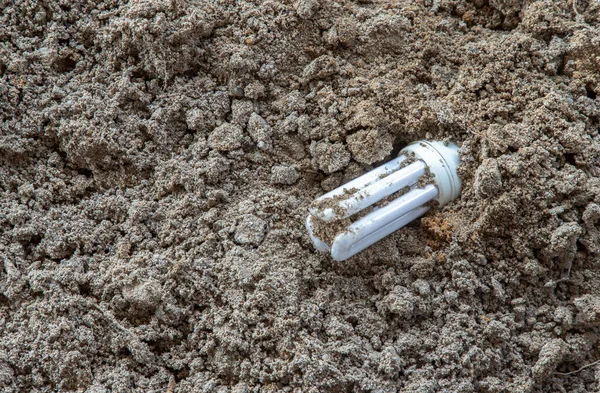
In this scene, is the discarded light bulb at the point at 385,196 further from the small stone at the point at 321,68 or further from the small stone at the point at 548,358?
the small stone at the point at 548,358

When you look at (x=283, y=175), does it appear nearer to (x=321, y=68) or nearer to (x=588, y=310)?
(x=321, y=68)

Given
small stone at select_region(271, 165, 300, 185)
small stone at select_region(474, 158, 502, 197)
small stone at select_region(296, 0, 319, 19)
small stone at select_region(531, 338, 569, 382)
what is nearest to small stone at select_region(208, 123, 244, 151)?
small stone at select_region(271, 165, 300, 185)

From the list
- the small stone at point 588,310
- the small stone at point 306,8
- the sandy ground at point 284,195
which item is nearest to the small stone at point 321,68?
the sandy ground at point 284,195

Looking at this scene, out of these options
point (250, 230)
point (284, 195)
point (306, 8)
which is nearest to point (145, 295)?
point (250, 230)

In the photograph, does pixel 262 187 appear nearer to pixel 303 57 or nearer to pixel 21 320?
pixel 303 57

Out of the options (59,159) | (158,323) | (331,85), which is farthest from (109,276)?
(331,85)

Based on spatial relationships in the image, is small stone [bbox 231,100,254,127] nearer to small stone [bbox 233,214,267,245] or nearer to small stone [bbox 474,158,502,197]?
small stone [bbox 233,214,267,245]
